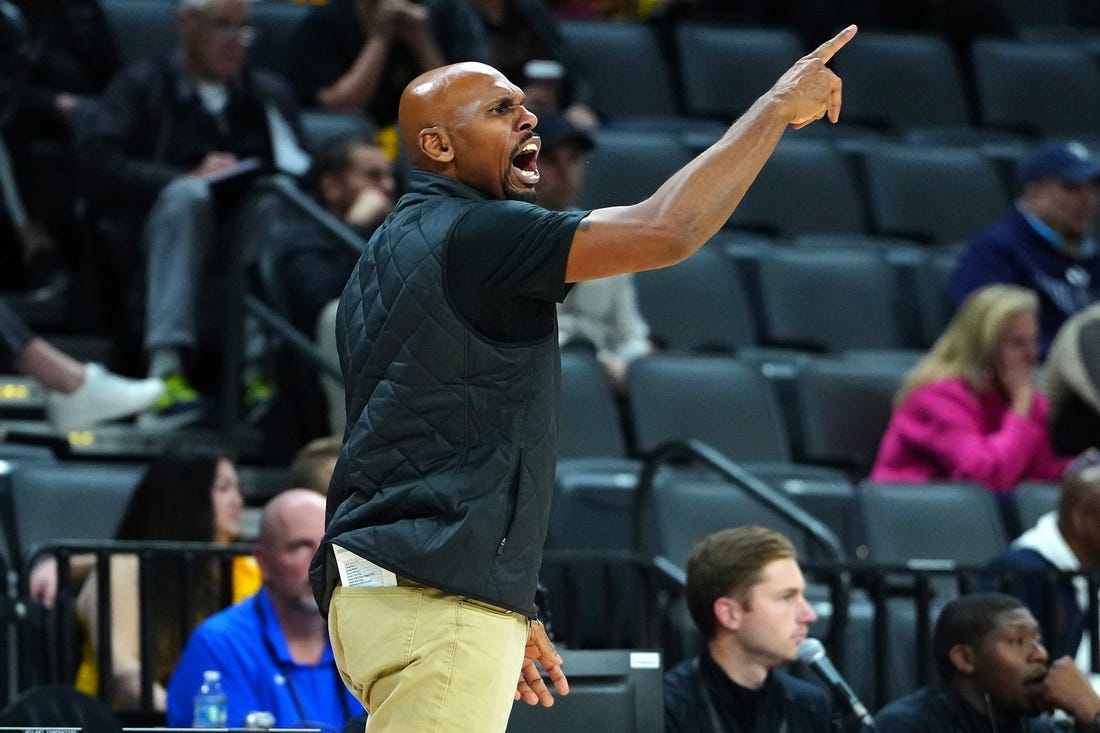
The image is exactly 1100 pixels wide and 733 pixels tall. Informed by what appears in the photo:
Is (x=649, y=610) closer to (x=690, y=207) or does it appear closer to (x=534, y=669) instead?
(x=534, y=669)

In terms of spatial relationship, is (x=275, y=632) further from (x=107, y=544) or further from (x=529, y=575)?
(x=529, y=575)

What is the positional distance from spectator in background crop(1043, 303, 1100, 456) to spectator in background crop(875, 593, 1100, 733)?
230 cm

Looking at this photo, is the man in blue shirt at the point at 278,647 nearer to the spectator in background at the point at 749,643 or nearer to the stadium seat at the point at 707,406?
the spectator in background at the point at 749,643

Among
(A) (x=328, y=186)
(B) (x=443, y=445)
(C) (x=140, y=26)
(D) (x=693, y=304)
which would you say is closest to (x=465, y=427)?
(B) (x=443, y=445)

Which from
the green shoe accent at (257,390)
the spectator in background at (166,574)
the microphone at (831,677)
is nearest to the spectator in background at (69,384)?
the green shoe accent at (257,390)

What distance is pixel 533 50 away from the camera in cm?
830

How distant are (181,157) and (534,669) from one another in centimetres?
420

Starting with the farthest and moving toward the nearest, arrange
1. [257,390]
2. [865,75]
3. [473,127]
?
[865,75] < [257,390] < [473,127]

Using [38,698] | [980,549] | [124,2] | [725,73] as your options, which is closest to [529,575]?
[38,698]

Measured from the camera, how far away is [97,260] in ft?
22.5

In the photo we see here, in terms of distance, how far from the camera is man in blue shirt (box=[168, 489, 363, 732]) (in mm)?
4602

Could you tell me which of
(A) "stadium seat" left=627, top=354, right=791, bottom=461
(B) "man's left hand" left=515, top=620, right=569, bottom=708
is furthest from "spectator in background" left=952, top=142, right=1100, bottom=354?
(B) "man's left hand" left=515, top=620, right=569, bottom=708

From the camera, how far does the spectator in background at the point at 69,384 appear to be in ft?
19.6

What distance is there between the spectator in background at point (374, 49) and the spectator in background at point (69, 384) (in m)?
1.95
